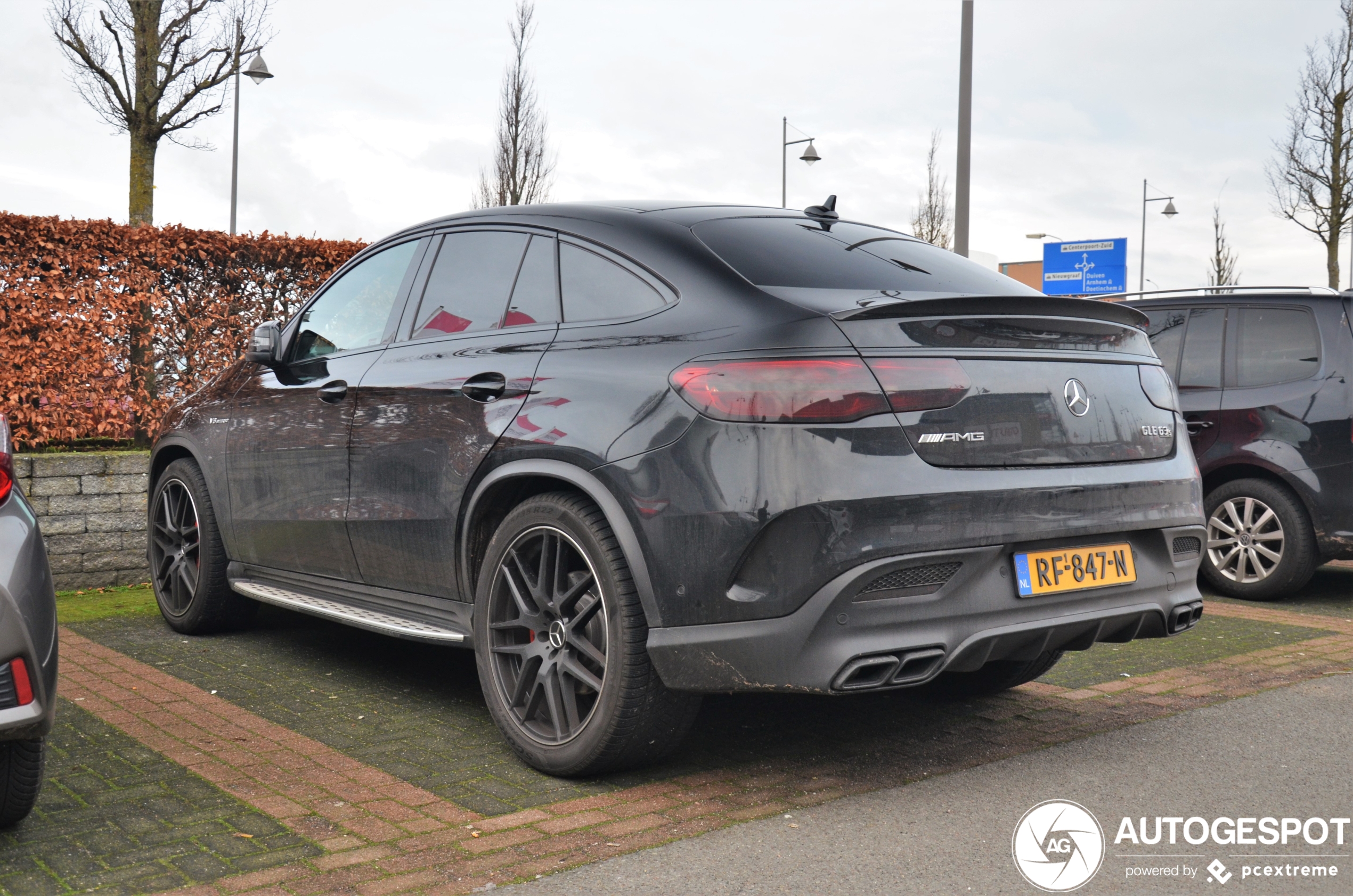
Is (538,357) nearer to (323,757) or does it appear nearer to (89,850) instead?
(323,757)

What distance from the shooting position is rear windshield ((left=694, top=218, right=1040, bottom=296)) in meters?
3.90

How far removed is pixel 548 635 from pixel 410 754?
0.69 metres

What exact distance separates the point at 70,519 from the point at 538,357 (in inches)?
194

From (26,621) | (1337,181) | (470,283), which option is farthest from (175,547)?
(1337,181)

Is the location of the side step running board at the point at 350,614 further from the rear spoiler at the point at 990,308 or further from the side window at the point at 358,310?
the rear spoiler at the point at 990,308

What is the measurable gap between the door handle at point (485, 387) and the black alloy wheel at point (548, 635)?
492 millimetres

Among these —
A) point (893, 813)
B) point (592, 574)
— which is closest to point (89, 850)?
point (592, 574)

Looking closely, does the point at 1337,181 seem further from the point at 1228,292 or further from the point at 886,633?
the point at 886,633

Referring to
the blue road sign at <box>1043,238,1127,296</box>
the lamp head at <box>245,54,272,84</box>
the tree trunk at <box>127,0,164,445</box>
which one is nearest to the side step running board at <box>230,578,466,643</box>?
the tree trunk at <box>127,0,164,445</box>

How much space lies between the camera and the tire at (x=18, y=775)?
3311 mm

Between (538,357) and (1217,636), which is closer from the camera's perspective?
(538,357)

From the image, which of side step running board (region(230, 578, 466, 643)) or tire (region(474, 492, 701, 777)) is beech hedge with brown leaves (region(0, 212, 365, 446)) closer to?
side step running board (region(230, 578, 466, 643))

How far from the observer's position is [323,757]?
4.18 metres

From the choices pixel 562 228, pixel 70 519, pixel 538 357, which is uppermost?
pixel 562 228
